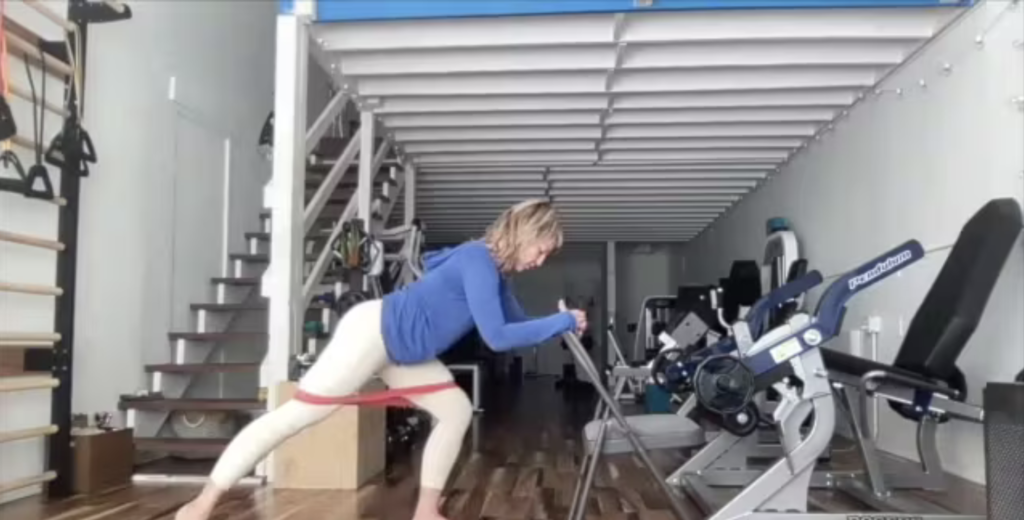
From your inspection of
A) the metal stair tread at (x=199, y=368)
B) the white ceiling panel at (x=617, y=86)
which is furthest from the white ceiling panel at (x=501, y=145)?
the metal stair tread at (x=199, y=368)

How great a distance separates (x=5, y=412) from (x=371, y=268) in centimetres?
238

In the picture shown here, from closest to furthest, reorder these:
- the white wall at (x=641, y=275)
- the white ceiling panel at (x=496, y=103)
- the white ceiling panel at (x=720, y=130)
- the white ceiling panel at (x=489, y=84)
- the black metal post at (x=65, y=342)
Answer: the black metal post at (x=65, y=342)
the white ceiling panel at (x=489, y=84)
the white ceiling panel at (x=496, y=103)
the white ceiling panel at (x=720, y=130)
the white wall at (x=641, y=275)

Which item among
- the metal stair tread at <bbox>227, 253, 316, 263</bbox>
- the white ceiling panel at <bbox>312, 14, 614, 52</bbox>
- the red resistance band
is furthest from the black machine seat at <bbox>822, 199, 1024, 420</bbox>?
the metal stair tread at <bbox>227, 253, 316, 263</bbox>

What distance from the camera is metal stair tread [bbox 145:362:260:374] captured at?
5500 millimetres

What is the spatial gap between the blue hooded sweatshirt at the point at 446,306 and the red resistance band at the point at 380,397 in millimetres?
106

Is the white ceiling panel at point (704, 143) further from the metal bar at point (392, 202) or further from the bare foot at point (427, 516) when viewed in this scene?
the bare foot at point (427, 516)

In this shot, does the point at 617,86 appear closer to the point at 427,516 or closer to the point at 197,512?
Answer: the point at 427,516

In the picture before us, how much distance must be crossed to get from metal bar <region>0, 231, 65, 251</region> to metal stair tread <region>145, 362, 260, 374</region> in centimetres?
144

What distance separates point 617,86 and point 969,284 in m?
3.08

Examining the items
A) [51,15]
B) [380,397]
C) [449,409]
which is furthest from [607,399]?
[51,15]

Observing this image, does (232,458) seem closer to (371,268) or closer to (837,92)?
(371,268)

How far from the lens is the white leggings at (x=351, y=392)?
290cm

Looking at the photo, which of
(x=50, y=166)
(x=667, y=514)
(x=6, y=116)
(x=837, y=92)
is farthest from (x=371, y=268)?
(x=837, y=92)

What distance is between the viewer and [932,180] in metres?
4.95
